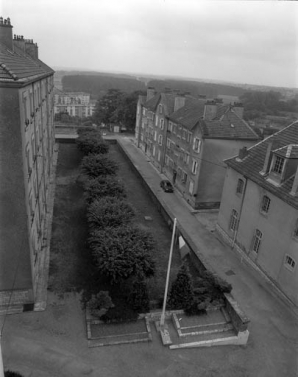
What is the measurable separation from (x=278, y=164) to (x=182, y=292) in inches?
450

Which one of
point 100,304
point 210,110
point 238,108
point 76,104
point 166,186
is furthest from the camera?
point 76,104

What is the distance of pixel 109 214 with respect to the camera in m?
24.2

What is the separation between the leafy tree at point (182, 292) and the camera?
63.2ft

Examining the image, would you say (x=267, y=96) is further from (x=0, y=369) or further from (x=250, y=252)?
(x=0, y=369)

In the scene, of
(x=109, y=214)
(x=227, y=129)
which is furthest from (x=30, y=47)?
(x=109, y=214)

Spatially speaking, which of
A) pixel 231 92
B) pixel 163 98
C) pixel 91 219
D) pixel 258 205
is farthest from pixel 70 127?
pixel 231 92

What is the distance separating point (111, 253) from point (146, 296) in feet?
11.3

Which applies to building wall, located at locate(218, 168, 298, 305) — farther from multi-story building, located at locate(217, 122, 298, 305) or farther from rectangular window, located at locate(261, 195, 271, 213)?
rectangular window, located at locate(261, 195, 271, 213)

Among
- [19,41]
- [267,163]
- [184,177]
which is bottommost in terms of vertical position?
[184,177]

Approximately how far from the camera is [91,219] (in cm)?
2417

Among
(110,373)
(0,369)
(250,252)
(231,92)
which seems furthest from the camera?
(231,92)

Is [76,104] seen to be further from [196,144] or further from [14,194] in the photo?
[14,194]

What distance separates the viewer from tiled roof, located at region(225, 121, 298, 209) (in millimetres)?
20875

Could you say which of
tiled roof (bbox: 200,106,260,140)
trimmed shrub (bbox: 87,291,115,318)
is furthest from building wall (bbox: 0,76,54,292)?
tiled roof (bbox: 200,106,260,140)
